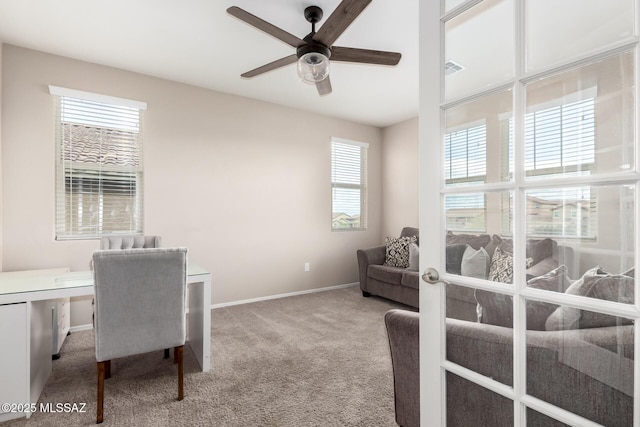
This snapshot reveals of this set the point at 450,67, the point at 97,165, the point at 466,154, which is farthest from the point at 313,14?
the point at 97,165

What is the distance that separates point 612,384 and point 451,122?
0.87 meters

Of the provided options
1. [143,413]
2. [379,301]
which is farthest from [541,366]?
[379,301]

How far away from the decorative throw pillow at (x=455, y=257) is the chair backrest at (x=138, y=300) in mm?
1530

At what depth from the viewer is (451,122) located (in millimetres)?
1106

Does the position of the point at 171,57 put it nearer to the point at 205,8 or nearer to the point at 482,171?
the point at 205,8

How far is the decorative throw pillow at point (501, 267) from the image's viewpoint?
3.11 ft

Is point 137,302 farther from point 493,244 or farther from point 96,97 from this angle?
point 96,97

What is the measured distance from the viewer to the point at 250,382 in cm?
211

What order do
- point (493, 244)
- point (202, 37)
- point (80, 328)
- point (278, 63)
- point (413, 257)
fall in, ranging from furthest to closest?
point (413, 257)
point (80, 328)
point (202, 37)
point (278, 63)
point (493, 244)

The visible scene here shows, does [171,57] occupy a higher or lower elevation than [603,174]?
higher

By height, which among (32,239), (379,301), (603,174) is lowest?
(379,301)

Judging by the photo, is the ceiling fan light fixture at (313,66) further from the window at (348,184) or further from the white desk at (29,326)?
the window at (348,184)

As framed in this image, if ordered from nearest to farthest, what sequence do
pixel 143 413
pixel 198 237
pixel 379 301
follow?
pixel 143 413 < pixel 198 237 < pixel 379 301

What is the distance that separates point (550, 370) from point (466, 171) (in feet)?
2.13
